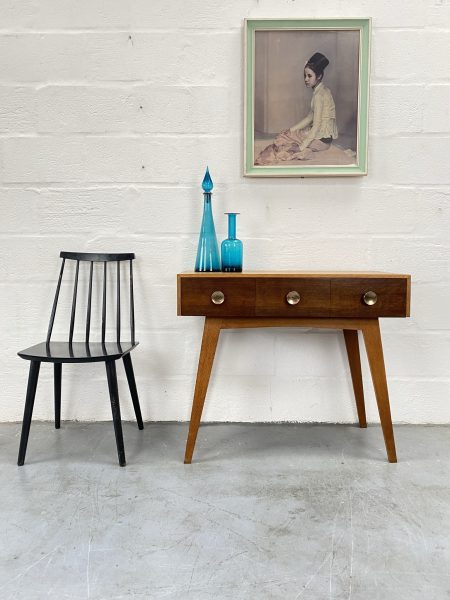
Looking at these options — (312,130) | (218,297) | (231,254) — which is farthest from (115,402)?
(312,130)

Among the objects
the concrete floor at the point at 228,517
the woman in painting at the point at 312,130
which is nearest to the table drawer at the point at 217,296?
the concrete floor at the point at 228,517

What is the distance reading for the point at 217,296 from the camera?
5.85ft

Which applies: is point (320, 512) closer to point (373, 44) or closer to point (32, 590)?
point (32, 590)

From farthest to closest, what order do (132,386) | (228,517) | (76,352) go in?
(132,386) < (76,352) < (228,517)

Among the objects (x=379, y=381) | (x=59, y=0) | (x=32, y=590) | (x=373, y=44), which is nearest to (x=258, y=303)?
(x=379, y=381)

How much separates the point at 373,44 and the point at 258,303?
50.1 inches

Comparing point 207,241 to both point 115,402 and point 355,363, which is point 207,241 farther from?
point 355,363

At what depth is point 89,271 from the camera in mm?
2268

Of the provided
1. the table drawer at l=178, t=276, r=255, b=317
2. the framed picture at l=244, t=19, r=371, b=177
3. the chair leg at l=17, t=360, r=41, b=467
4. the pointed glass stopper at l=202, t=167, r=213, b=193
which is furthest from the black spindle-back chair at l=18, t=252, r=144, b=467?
the framed picture at l=244, t=19, r=371, b=177

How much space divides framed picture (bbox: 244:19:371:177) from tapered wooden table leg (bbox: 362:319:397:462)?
0.75 m

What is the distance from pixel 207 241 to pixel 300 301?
48cm

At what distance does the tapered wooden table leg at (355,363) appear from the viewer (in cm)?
215

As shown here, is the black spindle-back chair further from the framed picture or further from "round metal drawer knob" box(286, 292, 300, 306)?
the framed picture

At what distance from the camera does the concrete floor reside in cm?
118
